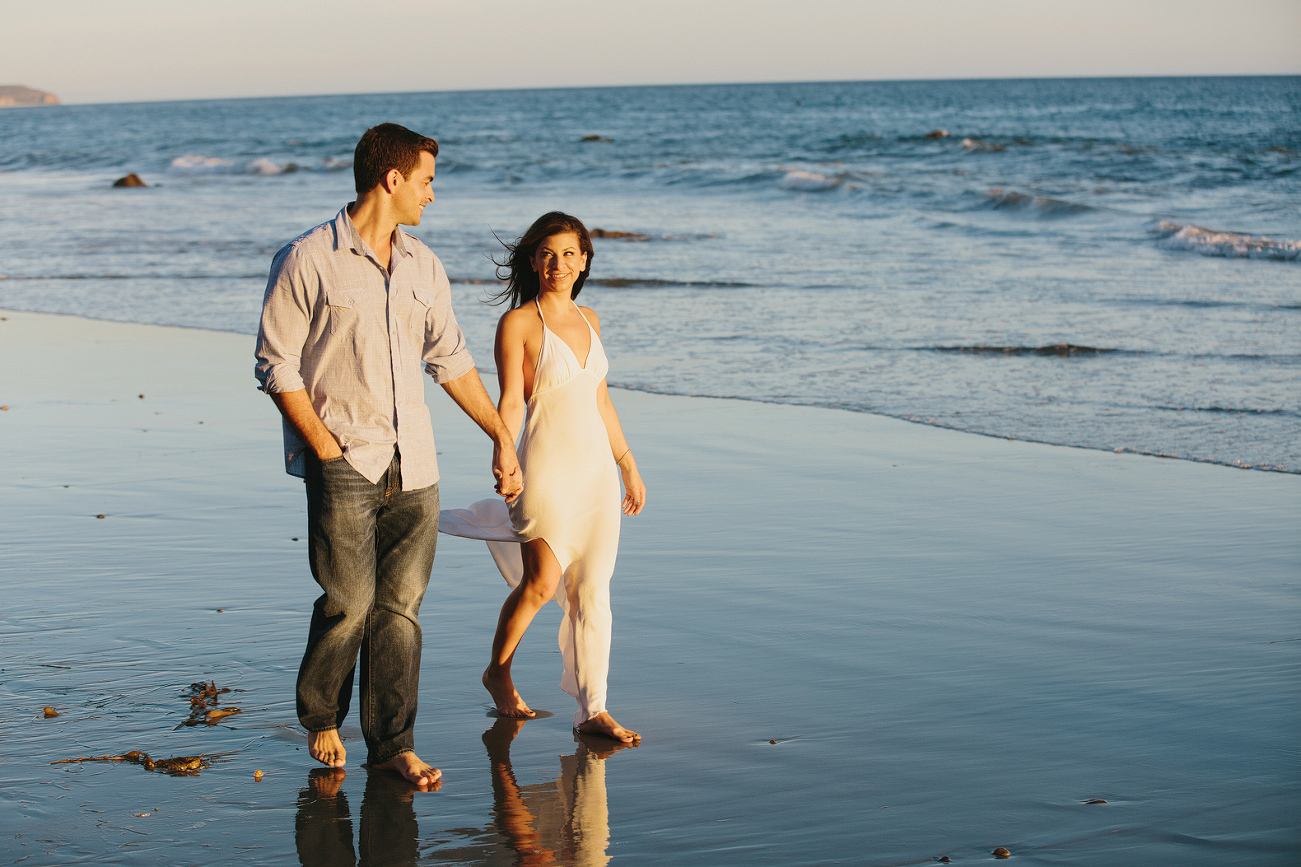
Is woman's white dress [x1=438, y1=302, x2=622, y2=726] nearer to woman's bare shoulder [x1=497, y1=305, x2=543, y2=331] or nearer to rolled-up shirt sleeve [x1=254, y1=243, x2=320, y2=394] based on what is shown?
woman's bare shoulder [x1=497, y1=305, x2=543, y2=331]

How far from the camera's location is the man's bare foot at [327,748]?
346 centimetres

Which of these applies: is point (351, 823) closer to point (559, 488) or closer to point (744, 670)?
point (559, 488)

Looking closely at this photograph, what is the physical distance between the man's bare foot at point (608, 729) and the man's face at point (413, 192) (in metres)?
1.60

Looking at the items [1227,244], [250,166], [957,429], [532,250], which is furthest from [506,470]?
[250,166]

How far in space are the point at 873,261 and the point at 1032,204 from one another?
918 cm

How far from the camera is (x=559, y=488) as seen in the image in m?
3.77

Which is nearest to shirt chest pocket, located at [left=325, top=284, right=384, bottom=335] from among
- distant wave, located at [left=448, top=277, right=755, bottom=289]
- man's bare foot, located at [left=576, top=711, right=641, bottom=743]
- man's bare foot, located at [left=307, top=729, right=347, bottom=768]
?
man's bare foot, located at [left=307, top=729, right=347, bottom=768]

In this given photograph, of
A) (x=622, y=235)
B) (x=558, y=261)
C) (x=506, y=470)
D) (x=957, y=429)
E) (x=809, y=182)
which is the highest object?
(x=809, y=182)

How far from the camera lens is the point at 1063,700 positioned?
13.0 ft

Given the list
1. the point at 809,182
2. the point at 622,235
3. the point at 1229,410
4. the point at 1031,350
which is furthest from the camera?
the point at 809,182

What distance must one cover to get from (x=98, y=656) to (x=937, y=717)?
290cm

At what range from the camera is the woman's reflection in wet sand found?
3076 millimetres

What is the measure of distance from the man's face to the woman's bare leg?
44.3 inches

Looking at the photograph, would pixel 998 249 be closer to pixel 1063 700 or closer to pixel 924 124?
pixel 1063 700
